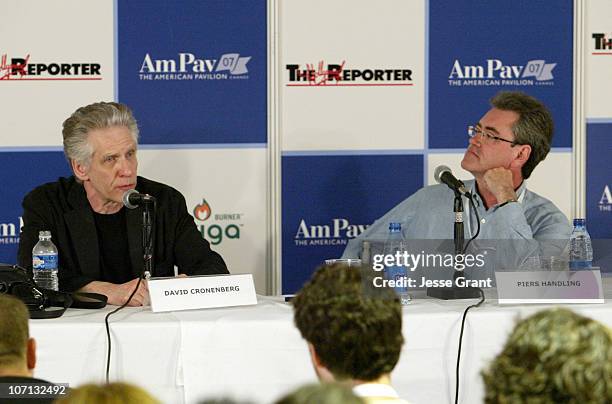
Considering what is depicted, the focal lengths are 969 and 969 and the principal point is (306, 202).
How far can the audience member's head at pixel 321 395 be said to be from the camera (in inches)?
39.3

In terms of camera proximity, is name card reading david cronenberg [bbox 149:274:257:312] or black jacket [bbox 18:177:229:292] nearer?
name card reading david cronenberg [bbox 149:274:257:312]

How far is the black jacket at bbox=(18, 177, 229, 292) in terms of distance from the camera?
3.43m

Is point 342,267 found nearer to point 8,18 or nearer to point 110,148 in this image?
point 110,148

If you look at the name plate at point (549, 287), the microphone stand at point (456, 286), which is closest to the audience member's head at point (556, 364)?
the name plate at point (549, 287)

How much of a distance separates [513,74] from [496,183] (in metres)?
1.04

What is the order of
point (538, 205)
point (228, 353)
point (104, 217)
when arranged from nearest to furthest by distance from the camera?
point (228, 353), point (104, 217), point (538, 205)

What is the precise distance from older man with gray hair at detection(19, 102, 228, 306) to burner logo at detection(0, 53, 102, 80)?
0.89m

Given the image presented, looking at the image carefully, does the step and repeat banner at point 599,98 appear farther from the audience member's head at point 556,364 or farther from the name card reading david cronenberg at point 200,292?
the audience member's head at point 556,364

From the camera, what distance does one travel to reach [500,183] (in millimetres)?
3613

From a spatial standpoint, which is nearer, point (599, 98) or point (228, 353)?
point (228, 353)

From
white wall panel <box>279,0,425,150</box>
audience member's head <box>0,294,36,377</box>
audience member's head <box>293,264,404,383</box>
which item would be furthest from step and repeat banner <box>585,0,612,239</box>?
audience member's head <box>0,294,36,377</box>

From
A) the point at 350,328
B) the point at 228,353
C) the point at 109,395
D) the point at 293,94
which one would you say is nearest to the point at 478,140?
the point at 293,94

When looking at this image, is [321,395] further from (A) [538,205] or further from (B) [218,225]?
(B) [218,225]

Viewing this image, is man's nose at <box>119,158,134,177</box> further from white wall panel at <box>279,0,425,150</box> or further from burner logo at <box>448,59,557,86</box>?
burner logo at <box>448,59,557,86</box>
